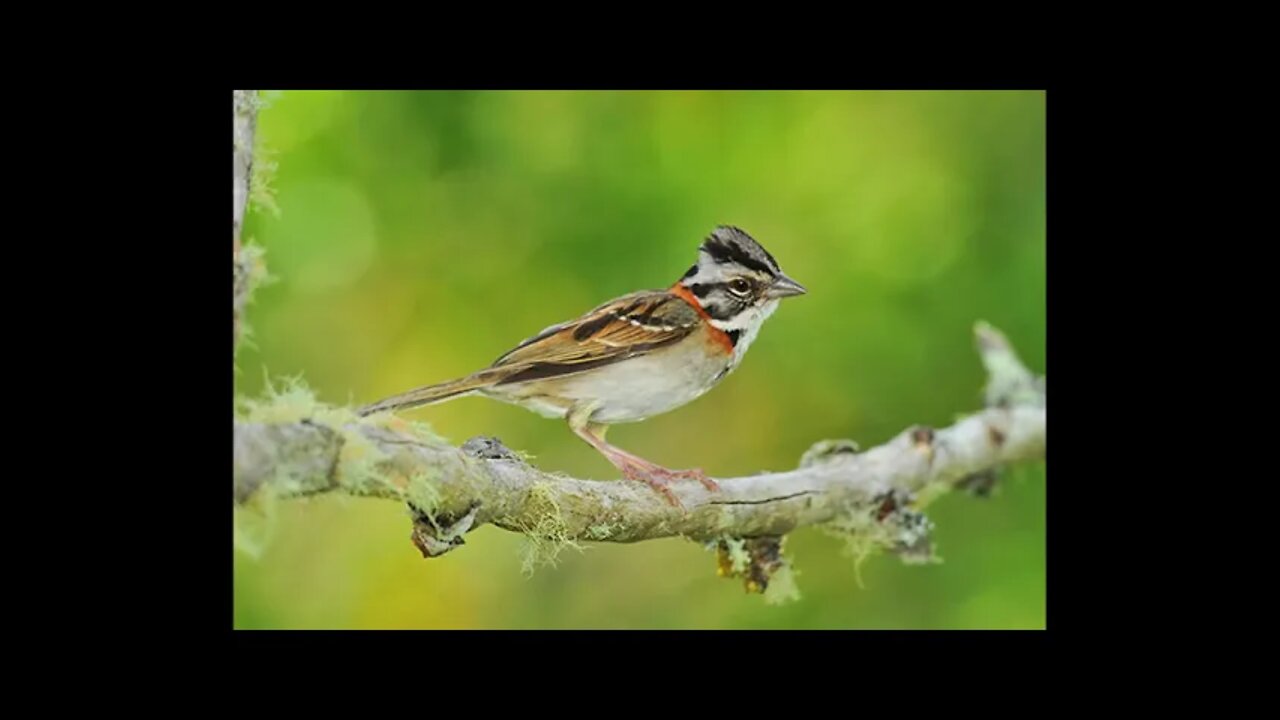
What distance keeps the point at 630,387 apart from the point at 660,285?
1.93m

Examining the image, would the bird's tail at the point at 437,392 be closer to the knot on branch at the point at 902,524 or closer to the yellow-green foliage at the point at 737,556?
the yellow-green foliage at the point at 737,556

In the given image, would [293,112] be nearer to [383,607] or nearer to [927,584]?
[383,607]

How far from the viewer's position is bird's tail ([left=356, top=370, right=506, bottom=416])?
471 cm

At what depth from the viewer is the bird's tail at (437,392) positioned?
4.71 m

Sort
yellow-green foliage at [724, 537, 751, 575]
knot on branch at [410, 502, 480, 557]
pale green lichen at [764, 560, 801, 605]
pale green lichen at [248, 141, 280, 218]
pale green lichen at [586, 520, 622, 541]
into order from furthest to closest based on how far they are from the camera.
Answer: pale green lichen at [764, 560, 801, 605] < yellow-green foliage at [724, 537, 751, 575] < pale green lichen at [586, 520, 622, 541] < pale green lichen at [248, 141, 280, 218] < knot on branch at [410, 502, 480, 557]

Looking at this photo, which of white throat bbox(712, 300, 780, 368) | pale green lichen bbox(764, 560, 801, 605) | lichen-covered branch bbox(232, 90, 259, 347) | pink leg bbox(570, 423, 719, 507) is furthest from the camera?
white throat bbox(712, 300, 780, 368)

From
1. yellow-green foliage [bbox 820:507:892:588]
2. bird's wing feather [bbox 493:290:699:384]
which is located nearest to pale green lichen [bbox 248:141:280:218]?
bird's wing feather [bbox 493:290:699:384]

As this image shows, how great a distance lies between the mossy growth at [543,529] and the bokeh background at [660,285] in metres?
3.08

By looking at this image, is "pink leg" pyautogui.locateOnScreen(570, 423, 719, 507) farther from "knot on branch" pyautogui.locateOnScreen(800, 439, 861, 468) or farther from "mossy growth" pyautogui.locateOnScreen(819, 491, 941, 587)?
"mossy growth" pyautogui.locateOnScreen(819, 491, 941, 587)

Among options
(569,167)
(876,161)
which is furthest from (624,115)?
(876,161)

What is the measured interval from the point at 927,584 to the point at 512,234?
3312 mm

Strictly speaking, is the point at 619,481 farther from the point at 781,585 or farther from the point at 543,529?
the point at 781,585

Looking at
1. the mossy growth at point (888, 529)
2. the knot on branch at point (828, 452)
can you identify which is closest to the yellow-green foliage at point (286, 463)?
the knot on branch at point (828, 452)

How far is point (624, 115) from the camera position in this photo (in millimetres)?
7773
